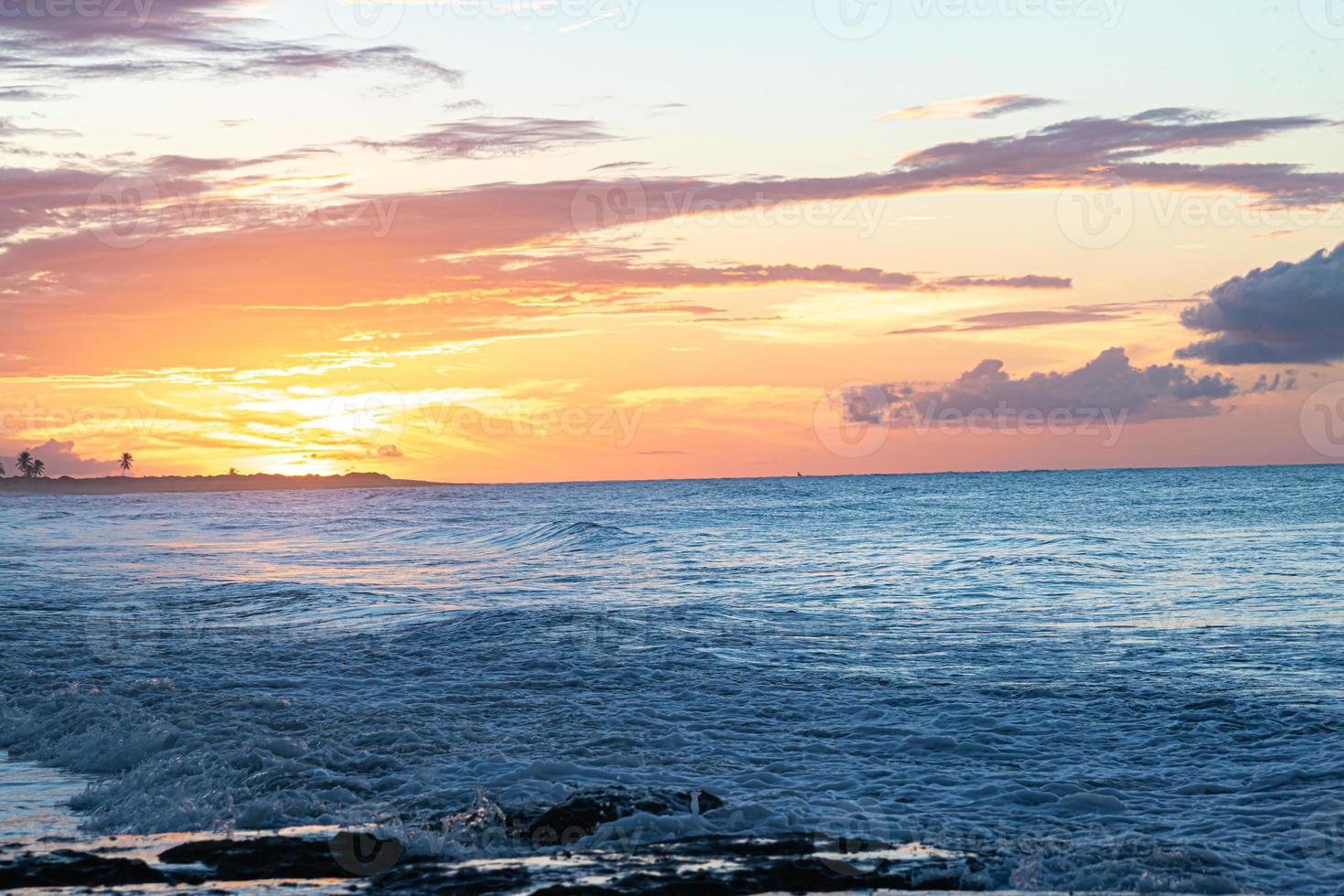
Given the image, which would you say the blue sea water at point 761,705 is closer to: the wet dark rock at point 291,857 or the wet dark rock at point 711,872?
the wet dark rock at point 711,872

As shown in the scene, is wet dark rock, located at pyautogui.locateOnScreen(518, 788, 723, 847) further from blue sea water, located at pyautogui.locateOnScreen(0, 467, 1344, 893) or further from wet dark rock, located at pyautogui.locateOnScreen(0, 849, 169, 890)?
wet dark rock, located at pyautogui.locateOnScreen(0, 849, 169, 890)

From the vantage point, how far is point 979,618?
2034 cm

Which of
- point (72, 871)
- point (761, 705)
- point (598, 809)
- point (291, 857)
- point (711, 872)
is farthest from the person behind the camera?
point (761, 705)

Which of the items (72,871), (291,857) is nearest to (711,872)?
(291,857)

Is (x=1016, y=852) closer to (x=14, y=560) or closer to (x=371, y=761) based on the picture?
(x=371, y=761)

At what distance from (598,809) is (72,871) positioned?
3.76 metres

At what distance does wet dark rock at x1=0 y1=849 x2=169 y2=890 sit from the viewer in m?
6.89

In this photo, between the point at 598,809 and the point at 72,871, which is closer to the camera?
the point at 72,871

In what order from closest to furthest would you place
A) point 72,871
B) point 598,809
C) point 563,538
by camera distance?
point 72,871 < point 598,809 < point 563,538

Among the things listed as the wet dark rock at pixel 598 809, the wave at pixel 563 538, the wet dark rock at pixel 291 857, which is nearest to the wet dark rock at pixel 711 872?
the wet dark rock at pixel 291 857

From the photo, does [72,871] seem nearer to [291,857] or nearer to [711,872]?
[291,857]

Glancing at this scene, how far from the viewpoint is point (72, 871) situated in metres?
7.11

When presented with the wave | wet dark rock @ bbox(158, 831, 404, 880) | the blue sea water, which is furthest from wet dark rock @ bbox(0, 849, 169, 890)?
the wave

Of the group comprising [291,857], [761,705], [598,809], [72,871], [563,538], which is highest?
[72,871]
